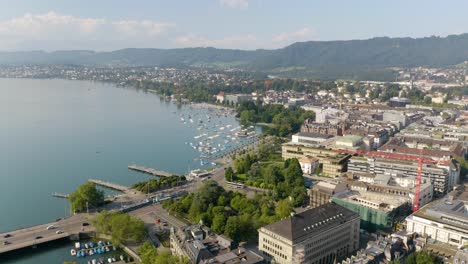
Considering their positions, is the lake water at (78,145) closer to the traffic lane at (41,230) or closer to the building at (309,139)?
the traffic lane at (41,230)

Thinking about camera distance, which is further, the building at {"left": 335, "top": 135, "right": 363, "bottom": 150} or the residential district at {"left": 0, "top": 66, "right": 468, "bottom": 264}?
the building at {"left": 335, "top": 135, "right": 363, "bottom": 150}

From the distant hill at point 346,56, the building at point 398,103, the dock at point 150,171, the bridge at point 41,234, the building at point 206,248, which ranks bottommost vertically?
the dock at point 150,171

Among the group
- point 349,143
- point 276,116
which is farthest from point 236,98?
point 349,143

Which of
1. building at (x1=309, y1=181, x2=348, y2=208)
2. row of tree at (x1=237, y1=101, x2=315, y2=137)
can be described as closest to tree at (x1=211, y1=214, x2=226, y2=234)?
building at (x1=309, y1=181, x2=348, y2=208)

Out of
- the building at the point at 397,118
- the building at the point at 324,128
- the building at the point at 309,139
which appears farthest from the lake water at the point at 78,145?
the building at the point at 397,118

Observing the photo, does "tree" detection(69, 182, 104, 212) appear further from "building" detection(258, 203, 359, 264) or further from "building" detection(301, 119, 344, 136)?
"building" detection(301, 119, 344, 136)

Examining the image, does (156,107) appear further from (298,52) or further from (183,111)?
(298,52)

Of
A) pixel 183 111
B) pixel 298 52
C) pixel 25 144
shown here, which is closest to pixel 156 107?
pixel 183 111
